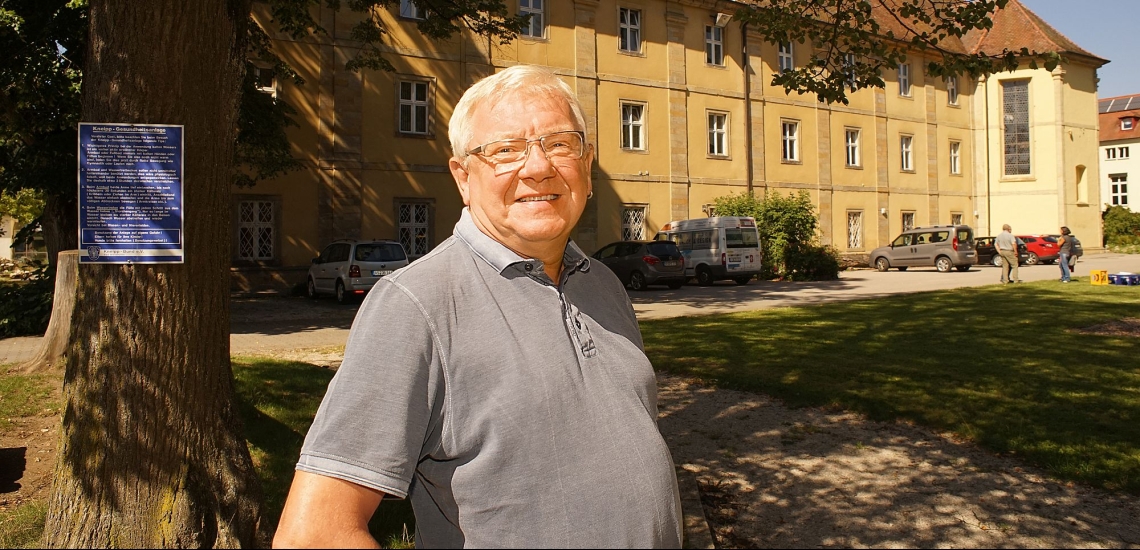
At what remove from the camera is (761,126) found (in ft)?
111

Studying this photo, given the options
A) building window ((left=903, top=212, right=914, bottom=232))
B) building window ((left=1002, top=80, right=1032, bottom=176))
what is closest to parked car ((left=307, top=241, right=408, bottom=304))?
building window ((left=903, top=212, right=914, bottom=232))

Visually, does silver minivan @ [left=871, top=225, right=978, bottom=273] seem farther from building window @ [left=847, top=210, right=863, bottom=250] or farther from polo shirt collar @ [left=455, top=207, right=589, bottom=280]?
polo shirt collar @ [left=455, top=207, right=589, bottom=280]

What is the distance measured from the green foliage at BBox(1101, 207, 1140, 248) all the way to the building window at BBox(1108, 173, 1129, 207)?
52.2 ft

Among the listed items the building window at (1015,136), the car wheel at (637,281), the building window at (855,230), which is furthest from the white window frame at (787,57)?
the building window at (1015,136)

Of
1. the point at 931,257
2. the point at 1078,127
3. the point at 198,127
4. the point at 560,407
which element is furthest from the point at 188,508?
the point at 1078,127

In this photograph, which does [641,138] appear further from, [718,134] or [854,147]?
[854,147]

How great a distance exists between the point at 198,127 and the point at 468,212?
8.25 ft

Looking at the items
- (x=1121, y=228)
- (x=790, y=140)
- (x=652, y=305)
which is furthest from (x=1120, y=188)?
(x=652, y=305)

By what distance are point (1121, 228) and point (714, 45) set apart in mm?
35344

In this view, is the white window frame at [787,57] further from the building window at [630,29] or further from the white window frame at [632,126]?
the white window frame at [632,126]

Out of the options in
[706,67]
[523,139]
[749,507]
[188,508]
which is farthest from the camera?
[706,67]

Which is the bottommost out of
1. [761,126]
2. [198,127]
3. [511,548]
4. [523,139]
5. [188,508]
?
[188,508]

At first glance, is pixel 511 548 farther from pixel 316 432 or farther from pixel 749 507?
pixel 749 507

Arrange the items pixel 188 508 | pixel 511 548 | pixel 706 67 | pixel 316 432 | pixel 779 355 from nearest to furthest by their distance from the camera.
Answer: pixel 316 432 → pixel 511 548 → pixel 188 508 → pixel 779 355 → pixel 706 67
